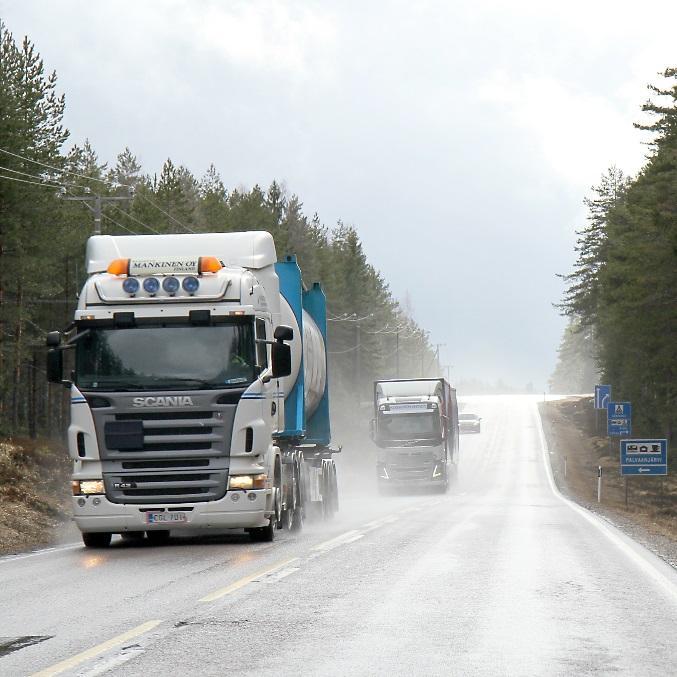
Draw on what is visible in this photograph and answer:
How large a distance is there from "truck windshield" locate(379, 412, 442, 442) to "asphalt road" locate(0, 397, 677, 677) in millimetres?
26058

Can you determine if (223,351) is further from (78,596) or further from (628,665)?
(628,665)

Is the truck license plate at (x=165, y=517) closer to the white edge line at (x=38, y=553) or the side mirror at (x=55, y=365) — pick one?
the white edge line at (x=38, y=553)

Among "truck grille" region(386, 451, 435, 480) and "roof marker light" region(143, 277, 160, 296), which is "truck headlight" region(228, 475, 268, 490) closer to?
"roof marker light" region(143, 277, 160, 296)

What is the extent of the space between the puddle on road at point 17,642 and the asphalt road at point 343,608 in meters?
0.03

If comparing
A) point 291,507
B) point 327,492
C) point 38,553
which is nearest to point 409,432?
point 327,492

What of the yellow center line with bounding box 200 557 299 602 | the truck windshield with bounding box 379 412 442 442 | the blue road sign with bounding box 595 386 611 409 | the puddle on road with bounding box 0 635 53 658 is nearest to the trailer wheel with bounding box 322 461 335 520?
the yellow center line with bounding box 200 557 299 602

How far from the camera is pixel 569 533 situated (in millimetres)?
21312

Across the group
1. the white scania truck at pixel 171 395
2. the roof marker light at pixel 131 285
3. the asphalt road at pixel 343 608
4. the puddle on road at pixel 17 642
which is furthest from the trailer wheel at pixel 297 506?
the puddle on road at pixel 17 642

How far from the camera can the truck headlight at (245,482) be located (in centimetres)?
1636

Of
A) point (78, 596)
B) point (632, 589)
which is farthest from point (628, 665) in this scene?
point (78, 596)

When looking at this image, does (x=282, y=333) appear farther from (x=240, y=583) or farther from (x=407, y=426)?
(x=407, y=426)

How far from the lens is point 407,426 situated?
1795 inches

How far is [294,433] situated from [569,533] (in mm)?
4964

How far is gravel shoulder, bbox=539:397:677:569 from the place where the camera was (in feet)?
87.2
